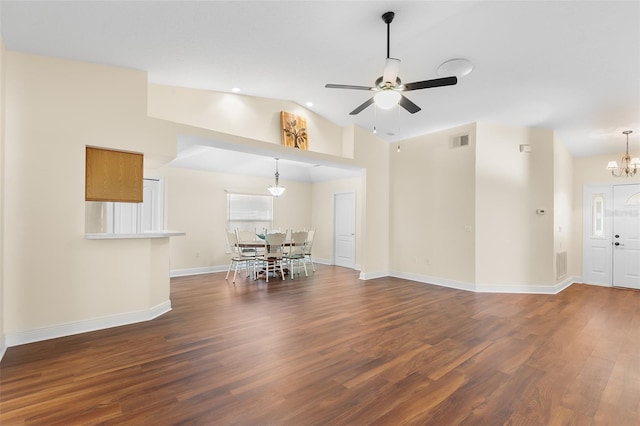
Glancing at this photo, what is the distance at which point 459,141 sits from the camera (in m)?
5.62

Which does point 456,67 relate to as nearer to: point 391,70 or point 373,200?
point 391,70

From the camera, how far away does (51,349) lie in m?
2.81

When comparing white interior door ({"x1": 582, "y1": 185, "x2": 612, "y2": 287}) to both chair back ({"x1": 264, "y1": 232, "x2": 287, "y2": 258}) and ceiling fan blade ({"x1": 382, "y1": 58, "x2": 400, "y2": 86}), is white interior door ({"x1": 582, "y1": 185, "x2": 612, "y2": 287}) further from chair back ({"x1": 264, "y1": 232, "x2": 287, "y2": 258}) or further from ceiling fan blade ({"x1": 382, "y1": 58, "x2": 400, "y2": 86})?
chair back ({"x1": 264, "y1": 232, "x2": 287, "y2": 258})

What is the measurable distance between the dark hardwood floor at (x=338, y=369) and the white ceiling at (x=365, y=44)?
298 centimetres

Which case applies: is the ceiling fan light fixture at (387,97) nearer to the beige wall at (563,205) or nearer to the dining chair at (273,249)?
the dining chair at (273,249)

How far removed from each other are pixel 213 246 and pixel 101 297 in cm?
385

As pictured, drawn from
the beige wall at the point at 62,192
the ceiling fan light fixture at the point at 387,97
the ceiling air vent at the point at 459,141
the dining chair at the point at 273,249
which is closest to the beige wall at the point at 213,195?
the beige wall at the point at 62,192

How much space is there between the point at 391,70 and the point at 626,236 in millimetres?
6581

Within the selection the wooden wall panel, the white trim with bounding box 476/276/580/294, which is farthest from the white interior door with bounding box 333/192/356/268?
the wooden wall panel

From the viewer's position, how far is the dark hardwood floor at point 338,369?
1.92 metres

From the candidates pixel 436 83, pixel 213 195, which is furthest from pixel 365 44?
pixel 213 195

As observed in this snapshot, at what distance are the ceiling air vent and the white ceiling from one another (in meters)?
0.82

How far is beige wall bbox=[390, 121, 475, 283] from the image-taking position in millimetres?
5500

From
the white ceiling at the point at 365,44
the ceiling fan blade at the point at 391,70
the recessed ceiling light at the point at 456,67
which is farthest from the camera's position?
the recessed ceiling light at the point at 456,67
